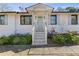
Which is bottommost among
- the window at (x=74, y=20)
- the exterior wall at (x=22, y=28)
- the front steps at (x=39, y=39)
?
the front steps at (x=39, y=39)

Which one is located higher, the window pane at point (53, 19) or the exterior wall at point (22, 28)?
the window pane at point (53, 19)

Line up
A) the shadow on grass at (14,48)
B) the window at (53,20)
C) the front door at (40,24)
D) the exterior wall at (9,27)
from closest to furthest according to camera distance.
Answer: the shadow on grass at (14,48) → the exterior wall at (9,27) → the front door at (40,24) → the window at (53,20)

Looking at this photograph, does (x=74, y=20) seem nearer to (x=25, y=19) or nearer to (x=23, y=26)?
(x=25, y=19)

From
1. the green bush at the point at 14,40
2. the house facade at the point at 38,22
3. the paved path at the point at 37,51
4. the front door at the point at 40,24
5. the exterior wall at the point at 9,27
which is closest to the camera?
the paved path at the point at 37,51

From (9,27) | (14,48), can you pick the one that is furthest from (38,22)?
(14,48)

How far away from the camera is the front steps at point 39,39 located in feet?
24.6

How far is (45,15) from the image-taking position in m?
8.16

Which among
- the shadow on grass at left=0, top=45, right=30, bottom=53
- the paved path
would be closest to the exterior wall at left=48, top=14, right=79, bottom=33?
the paved path

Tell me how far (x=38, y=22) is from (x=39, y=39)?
2.60 ft

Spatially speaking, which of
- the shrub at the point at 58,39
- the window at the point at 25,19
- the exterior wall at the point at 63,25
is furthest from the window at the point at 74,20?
the window at the point at 25,19

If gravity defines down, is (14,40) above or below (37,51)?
above

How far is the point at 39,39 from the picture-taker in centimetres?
789

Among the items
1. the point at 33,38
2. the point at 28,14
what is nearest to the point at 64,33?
the point at 33,38

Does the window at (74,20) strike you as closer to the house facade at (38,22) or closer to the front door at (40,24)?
the house facade at (38,22)
